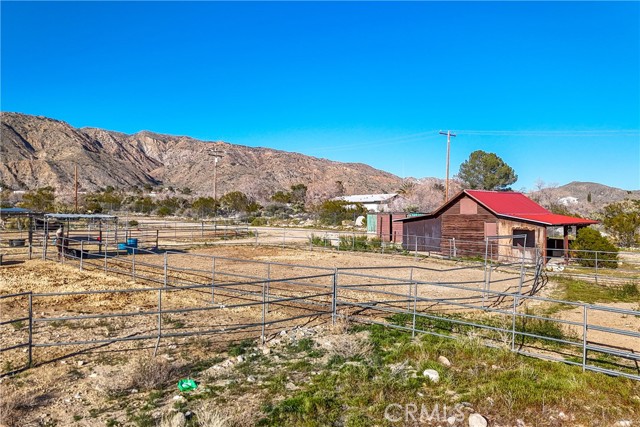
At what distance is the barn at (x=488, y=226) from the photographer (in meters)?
23.4

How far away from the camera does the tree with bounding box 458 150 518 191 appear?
62.7 m

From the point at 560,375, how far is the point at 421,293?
7.63 m

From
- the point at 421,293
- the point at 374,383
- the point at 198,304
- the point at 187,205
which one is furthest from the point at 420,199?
the point at 374,383

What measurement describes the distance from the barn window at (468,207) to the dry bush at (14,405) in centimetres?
2329

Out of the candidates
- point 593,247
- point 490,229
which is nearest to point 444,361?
point 490,229

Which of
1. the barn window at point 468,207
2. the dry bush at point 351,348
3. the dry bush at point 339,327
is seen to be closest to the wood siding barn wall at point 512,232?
the barn window at point 468,207

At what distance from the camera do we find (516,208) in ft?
86.3

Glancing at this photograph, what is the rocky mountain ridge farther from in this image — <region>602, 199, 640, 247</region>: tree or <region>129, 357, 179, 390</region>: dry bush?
<region>129, 357, 179, 390</region>: dry bush

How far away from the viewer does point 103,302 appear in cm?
1188

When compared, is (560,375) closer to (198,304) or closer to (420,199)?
(198,304)

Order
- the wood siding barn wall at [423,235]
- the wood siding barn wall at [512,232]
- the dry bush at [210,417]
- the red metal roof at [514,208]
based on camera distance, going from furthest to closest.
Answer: the wood siding barn wall at [423,235] < the red metal roof at [514,208] < the wood siding barn wall at [512,232] < the dry bush at [210,417]

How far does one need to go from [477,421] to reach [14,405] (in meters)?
5.71

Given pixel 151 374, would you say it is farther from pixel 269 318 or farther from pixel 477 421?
pixel 477 421

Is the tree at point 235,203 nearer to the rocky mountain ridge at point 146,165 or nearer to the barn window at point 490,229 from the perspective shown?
the rocky mountain ridge at point 146,165
